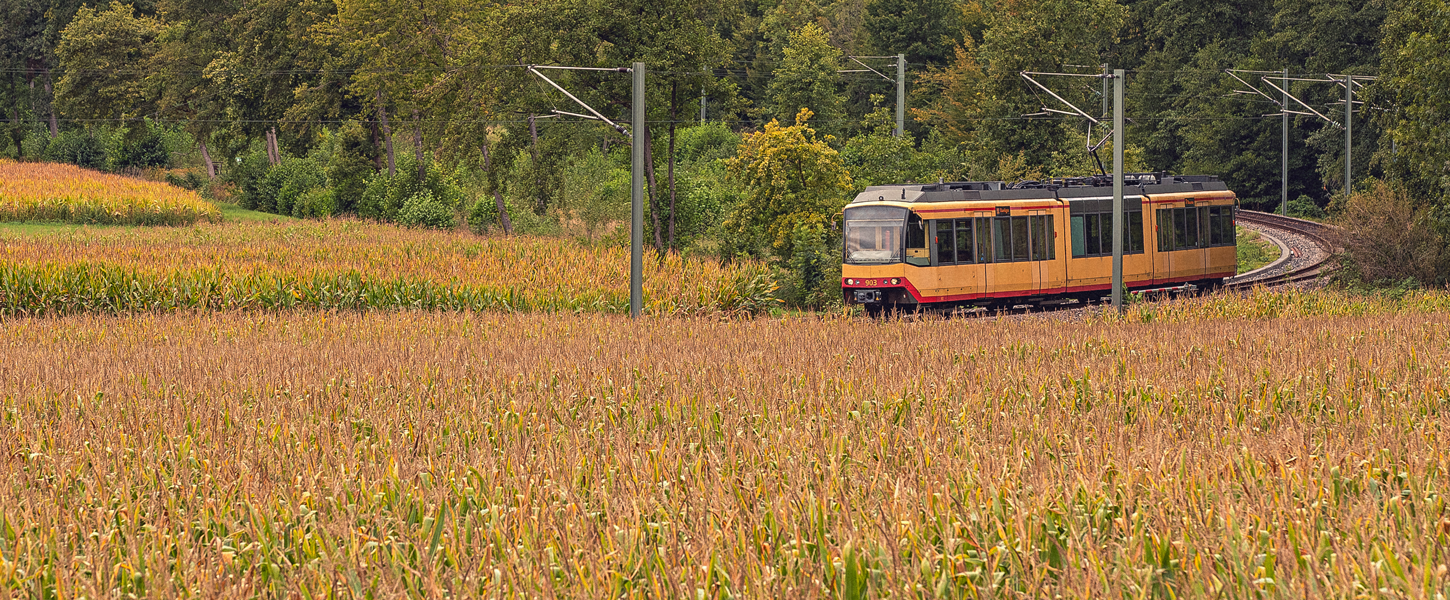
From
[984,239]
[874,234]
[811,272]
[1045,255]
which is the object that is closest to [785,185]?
Answer: [811,272]

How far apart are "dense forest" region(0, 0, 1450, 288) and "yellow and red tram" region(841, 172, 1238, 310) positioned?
20.3ft

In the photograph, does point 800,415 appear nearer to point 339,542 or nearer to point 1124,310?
point 339,542

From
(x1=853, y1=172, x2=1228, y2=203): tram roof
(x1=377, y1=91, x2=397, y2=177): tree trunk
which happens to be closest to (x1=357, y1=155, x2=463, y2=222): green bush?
(x1=377, y1=91, x2=397, y2=177): tree trunk

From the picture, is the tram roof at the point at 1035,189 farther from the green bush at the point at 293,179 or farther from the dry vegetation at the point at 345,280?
the green bush at the point at 293,179

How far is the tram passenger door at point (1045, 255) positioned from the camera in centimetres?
2545

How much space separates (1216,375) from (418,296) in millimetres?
17641

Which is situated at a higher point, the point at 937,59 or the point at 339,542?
the point at 937,59

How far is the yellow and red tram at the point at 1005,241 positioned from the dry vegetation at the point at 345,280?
3.18 meters

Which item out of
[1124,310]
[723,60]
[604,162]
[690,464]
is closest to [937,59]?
[604,162]

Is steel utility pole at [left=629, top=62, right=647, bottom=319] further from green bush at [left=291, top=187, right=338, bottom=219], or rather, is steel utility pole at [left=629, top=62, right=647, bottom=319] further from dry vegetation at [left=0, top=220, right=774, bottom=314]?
Result: green bush at [left=291, top=187, right=338, bottom=219]

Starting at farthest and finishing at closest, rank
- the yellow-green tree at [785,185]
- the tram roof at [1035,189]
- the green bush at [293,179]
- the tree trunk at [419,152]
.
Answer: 1. the green bush at [293,179]
2. the tree trunk at [419,152]
3. the yellow-green tree at [785,185]
4. the tram roof at [1035,189]

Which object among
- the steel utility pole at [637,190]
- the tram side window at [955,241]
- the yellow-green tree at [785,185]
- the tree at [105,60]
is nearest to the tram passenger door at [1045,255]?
the tram side window at [955,241]

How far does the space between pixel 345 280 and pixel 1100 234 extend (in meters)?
15.2

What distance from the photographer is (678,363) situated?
11836 mm
